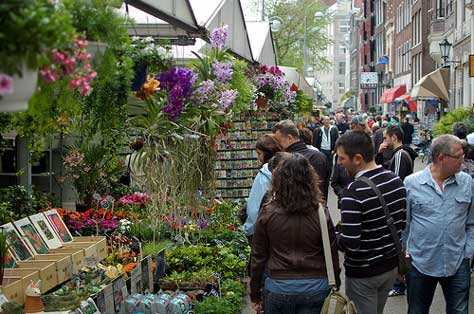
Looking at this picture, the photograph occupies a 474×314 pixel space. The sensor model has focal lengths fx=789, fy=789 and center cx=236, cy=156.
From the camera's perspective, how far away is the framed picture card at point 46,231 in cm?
703

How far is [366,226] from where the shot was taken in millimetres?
4859

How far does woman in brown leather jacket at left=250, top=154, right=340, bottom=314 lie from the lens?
4.50 metres

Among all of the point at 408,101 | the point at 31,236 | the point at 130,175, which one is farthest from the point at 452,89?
the point at 31,236

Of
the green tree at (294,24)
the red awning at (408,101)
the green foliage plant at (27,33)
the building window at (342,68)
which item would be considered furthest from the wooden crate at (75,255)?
the building window at (342,68)

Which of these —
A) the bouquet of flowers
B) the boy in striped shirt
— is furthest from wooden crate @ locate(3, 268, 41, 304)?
the bouquet of flowers

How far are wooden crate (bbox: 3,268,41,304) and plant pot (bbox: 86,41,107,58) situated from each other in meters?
3.32

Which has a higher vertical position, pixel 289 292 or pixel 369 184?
pixel 369 184

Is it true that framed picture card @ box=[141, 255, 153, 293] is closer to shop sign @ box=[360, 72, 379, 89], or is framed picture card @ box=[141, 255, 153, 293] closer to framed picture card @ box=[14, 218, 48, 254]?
framed picture card @ box=[14, 218, 48, 254]

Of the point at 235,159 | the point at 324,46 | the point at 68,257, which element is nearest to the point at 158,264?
the point at 68,257

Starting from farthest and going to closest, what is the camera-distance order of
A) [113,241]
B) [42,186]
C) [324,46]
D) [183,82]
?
[324,46] → [42,186] → [113,241] → [183,82]

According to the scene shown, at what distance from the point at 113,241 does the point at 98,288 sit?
220 cm

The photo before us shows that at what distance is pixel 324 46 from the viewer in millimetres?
57438

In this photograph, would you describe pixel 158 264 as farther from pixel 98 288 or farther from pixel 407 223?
pixel 407 223

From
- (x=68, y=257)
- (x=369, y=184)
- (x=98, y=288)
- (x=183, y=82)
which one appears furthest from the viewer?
(x=68, y=257)
